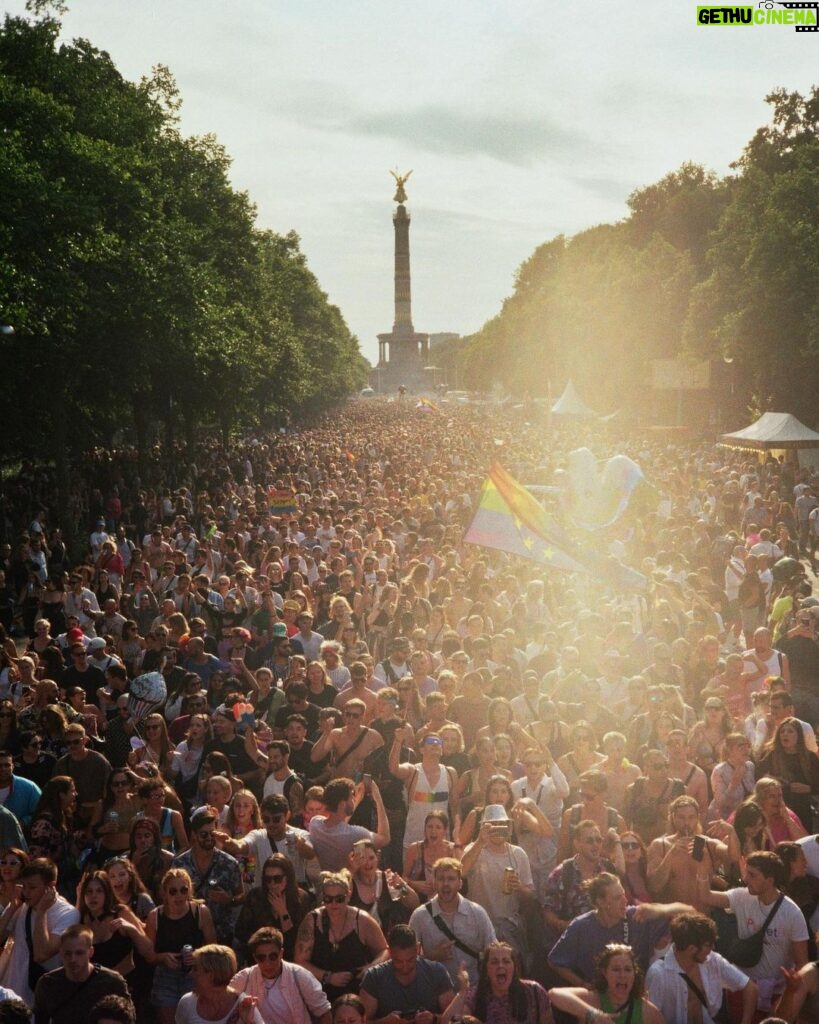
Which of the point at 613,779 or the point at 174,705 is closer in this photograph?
the point at 613,779

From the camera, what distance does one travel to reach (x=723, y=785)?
8.26m

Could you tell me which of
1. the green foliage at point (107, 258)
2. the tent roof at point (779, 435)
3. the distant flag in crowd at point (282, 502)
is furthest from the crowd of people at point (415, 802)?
the tent roof at point (779, 435)

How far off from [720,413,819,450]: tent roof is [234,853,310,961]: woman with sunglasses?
28.7 meters

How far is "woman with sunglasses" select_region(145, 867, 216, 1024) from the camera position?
6.23m

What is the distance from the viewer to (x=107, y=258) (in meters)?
25.2

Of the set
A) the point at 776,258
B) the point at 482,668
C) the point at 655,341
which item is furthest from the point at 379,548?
the point at 655,341

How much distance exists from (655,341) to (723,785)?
60.7 metres

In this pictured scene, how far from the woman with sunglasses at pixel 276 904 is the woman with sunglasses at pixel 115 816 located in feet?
4.33

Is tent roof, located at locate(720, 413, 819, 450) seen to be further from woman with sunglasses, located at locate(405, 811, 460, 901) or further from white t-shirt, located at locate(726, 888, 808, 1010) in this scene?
white t-shirt, located at locate(726, 888, 808, 1010)

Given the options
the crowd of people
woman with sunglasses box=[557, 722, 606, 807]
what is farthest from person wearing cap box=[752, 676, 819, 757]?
woman with sunglasses box=[557, 722, 606, 807]

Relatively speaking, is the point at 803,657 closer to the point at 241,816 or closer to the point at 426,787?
the point at 426,787

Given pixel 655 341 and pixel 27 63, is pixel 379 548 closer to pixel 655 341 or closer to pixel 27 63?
pixel 27 63

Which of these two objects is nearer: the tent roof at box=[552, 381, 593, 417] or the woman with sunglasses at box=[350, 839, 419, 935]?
the woman with sunglasses at box=[350, 839, 419, 935]

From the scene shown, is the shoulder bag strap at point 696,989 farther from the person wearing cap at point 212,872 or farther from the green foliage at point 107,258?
the green foliage at point 107,258
